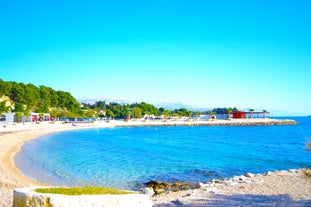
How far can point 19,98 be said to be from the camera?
330 ft

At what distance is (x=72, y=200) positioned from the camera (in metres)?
6.95

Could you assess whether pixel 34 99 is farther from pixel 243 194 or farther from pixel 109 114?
pixel 243 194

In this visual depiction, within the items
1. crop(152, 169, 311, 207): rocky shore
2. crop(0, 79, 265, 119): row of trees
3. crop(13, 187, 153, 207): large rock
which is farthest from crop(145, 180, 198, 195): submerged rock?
crop(0, 79, 265, 119): row of trees

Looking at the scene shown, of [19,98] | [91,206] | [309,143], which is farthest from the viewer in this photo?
[19,98]

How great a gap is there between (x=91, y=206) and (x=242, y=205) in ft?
19.5

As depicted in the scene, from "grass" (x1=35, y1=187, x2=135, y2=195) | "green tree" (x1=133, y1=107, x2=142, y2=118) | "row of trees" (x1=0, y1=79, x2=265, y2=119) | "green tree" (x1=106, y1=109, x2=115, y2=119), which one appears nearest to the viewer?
"grass" (x1=35, y1=187, x2=135, y2=195)

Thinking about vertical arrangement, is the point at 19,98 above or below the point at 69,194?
above

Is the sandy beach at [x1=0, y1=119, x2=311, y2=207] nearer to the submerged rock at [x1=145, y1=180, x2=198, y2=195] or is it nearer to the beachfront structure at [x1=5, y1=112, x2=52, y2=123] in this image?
the submerged rock at [x1=145, y1=180, x2=198, y2=195]

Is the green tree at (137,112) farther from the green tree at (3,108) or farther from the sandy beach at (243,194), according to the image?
the sandy beach at (243,194)

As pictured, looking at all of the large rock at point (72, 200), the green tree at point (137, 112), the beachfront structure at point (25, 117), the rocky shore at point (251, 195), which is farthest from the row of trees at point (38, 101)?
the large rock at point (72, 200)

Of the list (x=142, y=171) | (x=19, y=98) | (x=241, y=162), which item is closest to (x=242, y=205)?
(x=142, y=171)

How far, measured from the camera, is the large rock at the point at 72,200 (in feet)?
22.8

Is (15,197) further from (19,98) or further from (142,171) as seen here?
(19,98)

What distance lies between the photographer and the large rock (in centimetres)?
694
